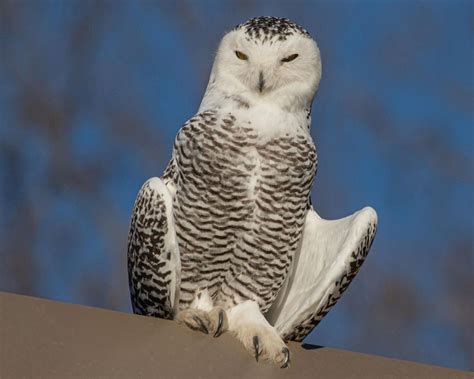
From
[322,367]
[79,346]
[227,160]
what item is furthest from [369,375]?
[227,160]

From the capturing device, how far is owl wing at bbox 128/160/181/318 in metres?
3.01

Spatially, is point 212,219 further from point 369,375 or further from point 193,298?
point 369,375

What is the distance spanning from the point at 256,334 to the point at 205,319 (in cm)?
16

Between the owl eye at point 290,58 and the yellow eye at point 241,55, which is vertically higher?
the owl eye at point 290,58

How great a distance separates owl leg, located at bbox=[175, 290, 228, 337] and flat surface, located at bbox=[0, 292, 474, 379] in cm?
39

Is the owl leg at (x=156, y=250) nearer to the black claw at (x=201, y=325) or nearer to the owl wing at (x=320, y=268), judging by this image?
the black claw at (x=201, y=325)

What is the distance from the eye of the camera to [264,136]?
9.80 ft

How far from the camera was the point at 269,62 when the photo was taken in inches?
123

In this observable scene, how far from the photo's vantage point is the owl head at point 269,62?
3121 mm

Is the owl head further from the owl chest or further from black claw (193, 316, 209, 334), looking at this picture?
black claw (193, 316, 209, 334)

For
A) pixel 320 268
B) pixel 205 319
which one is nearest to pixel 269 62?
pixel 320 268

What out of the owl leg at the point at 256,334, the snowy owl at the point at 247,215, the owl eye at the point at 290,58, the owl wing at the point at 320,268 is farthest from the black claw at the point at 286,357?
the owl eye at the point at 290,58

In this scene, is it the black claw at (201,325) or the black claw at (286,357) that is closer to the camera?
the black claw at (286,357)

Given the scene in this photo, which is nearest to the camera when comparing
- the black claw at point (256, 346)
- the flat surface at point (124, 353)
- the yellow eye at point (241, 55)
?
the flat surface at point (124, 353)
